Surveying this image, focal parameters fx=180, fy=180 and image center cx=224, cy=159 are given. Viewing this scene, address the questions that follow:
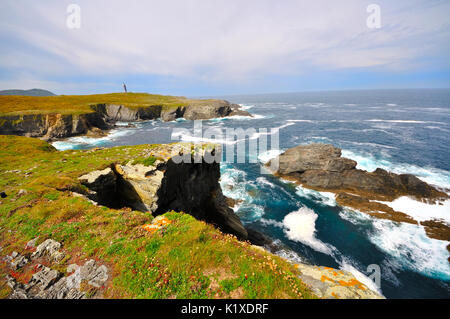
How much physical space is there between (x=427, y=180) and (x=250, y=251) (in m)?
42.7

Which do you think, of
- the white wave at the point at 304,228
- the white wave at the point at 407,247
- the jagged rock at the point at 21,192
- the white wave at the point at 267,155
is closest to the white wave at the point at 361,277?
the white wave at the point at 304,228

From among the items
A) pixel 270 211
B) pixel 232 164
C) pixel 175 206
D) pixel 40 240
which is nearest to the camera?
pixel 40 240

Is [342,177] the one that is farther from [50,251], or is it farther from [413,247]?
[50,251]

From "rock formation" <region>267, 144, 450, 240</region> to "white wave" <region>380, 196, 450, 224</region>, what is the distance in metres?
0.86

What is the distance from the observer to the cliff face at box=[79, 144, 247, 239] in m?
13.5

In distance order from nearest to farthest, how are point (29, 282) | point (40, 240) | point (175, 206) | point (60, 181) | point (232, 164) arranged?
point (29, 282), point (40, 240), point (60, 181), point (175, 206), point (232, 164)

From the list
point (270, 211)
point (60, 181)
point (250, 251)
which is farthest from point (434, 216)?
point (60, 181)

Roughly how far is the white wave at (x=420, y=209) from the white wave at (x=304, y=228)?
500 inches

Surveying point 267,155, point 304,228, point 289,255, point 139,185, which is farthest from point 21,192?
point 267,155

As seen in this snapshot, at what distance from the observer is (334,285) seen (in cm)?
636

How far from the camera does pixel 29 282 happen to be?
19.9 ft

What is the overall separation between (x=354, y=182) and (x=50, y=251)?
38.7 m

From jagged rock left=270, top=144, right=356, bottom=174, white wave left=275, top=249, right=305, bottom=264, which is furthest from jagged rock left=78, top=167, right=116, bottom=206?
jagged rock left=270, top=144, right=356, bottom=174
